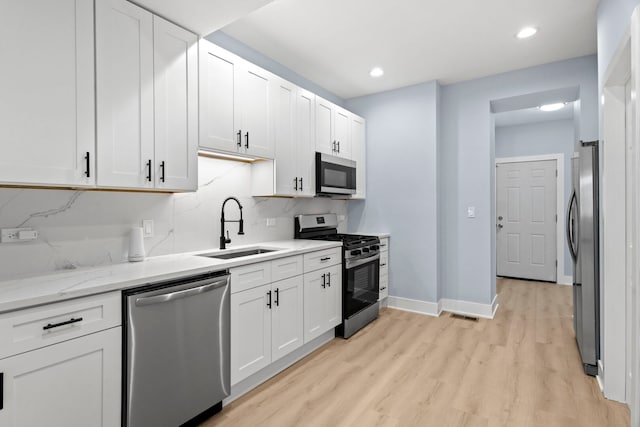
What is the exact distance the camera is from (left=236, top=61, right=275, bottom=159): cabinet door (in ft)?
8.61

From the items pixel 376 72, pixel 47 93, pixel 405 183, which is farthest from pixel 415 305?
pixel 47 93

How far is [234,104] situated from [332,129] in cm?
145

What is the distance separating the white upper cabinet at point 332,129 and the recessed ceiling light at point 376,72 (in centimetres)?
52

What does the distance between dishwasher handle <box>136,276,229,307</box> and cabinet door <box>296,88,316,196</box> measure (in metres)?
1.46

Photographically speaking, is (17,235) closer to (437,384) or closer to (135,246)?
(135,246)

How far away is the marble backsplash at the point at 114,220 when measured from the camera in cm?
173

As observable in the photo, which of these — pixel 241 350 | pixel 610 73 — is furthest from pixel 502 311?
pixel 241 350

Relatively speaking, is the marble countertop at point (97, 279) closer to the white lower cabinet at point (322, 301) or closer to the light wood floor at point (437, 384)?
the white lower cabinet at point (322, 301)

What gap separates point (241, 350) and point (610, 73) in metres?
2.91

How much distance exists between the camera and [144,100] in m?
1.95

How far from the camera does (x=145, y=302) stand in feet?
5.32

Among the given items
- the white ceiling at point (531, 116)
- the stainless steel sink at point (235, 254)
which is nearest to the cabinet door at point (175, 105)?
the stainless steel sink at point (235, 254)

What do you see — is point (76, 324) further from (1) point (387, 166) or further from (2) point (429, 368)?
(1) point (387, 166)

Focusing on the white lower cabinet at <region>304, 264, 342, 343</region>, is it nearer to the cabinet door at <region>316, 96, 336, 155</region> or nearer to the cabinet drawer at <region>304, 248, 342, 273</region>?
the cabinet drawer at <region>304, 248, 342, 273</region>
